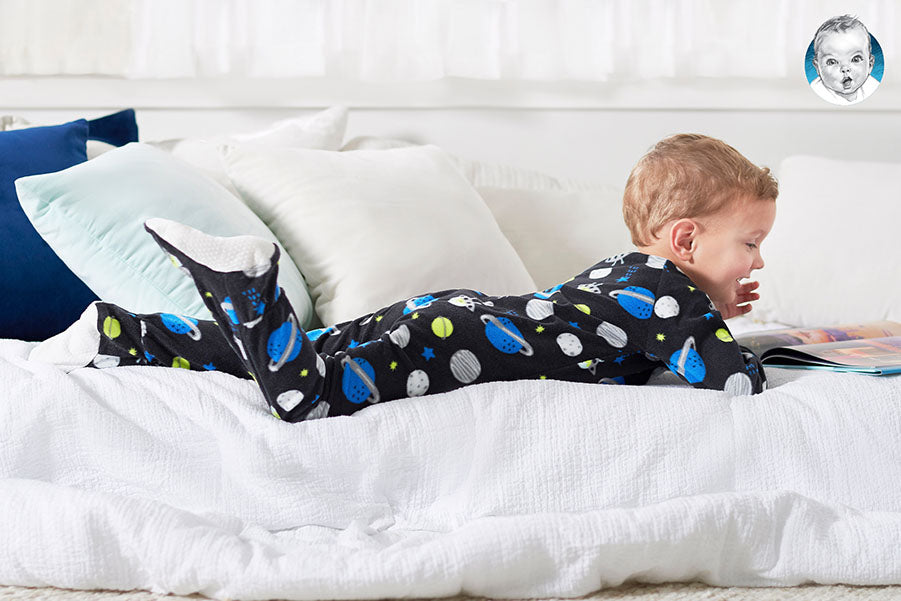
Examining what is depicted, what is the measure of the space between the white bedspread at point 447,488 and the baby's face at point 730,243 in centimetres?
23

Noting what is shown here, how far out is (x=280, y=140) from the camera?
2025mm

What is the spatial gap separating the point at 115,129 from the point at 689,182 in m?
1.29

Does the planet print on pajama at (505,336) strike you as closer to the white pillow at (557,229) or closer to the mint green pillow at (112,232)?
the mint green pillow at (112,232)

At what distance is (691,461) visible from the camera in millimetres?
992

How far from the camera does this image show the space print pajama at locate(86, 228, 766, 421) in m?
1.08

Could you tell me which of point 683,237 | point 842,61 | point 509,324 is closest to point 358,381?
point 509,324

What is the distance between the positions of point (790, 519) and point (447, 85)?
67.2 inches

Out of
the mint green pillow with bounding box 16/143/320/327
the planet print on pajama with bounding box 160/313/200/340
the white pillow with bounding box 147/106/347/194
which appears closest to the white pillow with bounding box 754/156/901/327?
the white pillow with bounding box 147/106/347/194

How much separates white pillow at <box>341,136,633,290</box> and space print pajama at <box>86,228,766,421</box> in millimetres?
714

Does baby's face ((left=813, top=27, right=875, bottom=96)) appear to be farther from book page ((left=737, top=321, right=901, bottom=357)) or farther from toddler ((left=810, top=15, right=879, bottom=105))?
book page ((left=737, top=321, right=901, bottom=357))

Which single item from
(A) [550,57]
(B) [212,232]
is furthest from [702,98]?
(B) [212,232]

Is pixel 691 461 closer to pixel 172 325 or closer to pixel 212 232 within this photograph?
Result: pixel 172 325

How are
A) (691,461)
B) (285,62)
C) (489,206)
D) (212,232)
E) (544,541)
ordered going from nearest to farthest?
(544,541)
(691,461)
(212,232)
(489,206)
(285,62)

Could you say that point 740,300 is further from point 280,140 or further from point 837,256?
point 280,140
